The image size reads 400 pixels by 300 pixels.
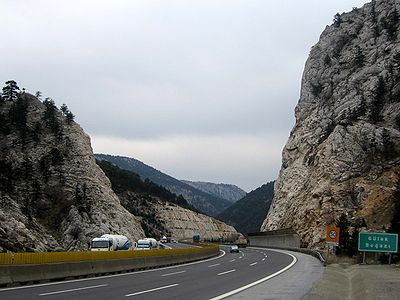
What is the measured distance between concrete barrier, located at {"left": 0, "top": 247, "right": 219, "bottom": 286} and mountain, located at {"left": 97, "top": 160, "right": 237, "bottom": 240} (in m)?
101

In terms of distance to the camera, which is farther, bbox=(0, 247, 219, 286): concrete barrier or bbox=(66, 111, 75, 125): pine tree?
bbox=(66, 111, 75, 125): pine tree

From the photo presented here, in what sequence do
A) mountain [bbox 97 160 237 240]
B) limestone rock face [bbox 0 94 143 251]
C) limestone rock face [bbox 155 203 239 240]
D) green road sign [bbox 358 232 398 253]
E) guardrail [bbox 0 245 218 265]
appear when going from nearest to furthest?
1. guardrail [bbox 0 245 218 265]
2. green road sign [bbox 358 232 398 253]
3. limestone rock face [bbox 0 94 143 251]
4. mountain [bbox 97 160 237 240]
5. limestone rock face [bbox 155 203 239 240]

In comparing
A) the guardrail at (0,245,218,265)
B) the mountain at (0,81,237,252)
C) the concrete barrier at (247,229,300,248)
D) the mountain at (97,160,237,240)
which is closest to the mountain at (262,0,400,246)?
the concrete barrier at (247,229,300,248)

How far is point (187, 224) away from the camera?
16338cm

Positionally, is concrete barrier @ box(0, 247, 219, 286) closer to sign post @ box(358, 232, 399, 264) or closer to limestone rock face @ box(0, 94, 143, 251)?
sign post @ box(358, 232, 399, 264)

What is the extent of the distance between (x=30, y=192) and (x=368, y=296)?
68.0 meters

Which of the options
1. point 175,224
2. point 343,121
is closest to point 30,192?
point 343,121

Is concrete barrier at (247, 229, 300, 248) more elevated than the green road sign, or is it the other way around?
the green road sign

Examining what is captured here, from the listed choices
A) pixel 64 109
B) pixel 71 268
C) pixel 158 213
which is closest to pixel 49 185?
pixel 64 109

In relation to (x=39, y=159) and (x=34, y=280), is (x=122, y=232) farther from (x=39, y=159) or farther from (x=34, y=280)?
(x=34, y=280)

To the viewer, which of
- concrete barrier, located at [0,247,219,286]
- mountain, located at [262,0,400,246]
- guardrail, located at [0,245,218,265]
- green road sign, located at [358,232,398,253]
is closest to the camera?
concrete barrier, located at [0,247,219,286]

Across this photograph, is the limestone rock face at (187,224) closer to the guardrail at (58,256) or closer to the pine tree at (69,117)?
the pine tree at (69,117)

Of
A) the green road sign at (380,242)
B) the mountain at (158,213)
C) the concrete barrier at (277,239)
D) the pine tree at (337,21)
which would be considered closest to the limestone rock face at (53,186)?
the concrete barrier at (277,239)

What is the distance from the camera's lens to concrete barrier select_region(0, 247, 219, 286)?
19.3 meters
